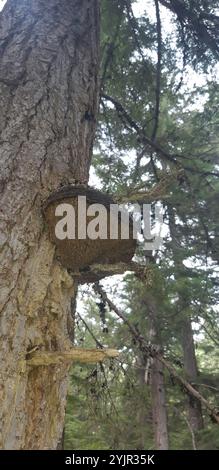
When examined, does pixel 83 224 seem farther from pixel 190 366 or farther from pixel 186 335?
pixel 190 366

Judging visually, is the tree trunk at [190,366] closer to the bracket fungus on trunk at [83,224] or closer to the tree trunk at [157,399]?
the tree trunk at [157,399]

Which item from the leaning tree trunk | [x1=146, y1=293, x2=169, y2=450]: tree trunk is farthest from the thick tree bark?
the leaning tree trunk

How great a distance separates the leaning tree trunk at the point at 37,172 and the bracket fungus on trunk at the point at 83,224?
6cm

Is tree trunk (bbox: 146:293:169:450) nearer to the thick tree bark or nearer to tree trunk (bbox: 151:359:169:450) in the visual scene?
tree trunk (bbox: 151:359:169:450)

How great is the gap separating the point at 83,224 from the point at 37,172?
345 millimetres

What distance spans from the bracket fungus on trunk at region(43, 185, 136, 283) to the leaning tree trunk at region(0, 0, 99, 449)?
0.06 meters

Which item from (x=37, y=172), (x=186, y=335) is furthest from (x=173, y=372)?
(x=186, y=335)

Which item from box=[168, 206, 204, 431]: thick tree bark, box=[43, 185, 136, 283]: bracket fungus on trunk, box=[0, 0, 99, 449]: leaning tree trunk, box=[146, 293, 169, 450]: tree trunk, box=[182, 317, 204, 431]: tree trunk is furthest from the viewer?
box=[182, 317, 204, 431]: tree trunk

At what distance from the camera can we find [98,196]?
63.0 inches

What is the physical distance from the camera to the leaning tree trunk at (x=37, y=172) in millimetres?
1361

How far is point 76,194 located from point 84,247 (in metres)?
0.22

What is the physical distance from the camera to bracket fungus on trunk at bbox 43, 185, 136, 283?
1607 millimetres
